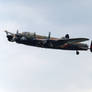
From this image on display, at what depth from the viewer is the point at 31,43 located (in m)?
140

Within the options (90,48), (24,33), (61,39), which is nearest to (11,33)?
(24,33)

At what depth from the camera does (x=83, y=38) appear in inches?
5443

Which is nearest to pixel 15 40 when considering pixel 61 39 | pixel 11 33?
pixel 11 33

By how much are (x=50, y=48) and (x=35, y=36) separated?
17.3 feet

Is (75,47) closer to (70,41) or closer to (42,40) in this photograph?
(70,41)

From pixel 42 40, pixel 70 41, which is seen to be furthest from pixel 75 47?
pixel 42 40

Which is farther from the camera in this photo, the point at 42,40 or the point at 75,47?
the point at 75,47

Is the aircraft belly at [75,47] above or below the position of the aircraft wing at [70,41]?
below

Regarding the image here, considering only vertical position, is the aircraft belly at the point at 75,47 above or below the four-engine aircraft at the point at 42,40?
below

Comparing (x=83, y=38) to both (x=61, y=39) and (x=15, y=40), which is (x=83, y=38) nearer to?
(x=61, y=39)

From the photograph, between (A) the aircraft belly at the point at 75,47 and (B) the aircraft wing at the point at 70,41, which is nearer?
(B) the aircraft wing at the point at 70,41

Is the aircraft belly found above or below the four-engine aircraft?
below

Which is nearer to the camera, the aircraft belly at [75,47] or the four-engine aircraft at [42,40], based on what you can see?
the four-engine aircraft at [42,40]

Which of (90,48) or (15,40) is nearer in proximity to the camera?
(15,40)
